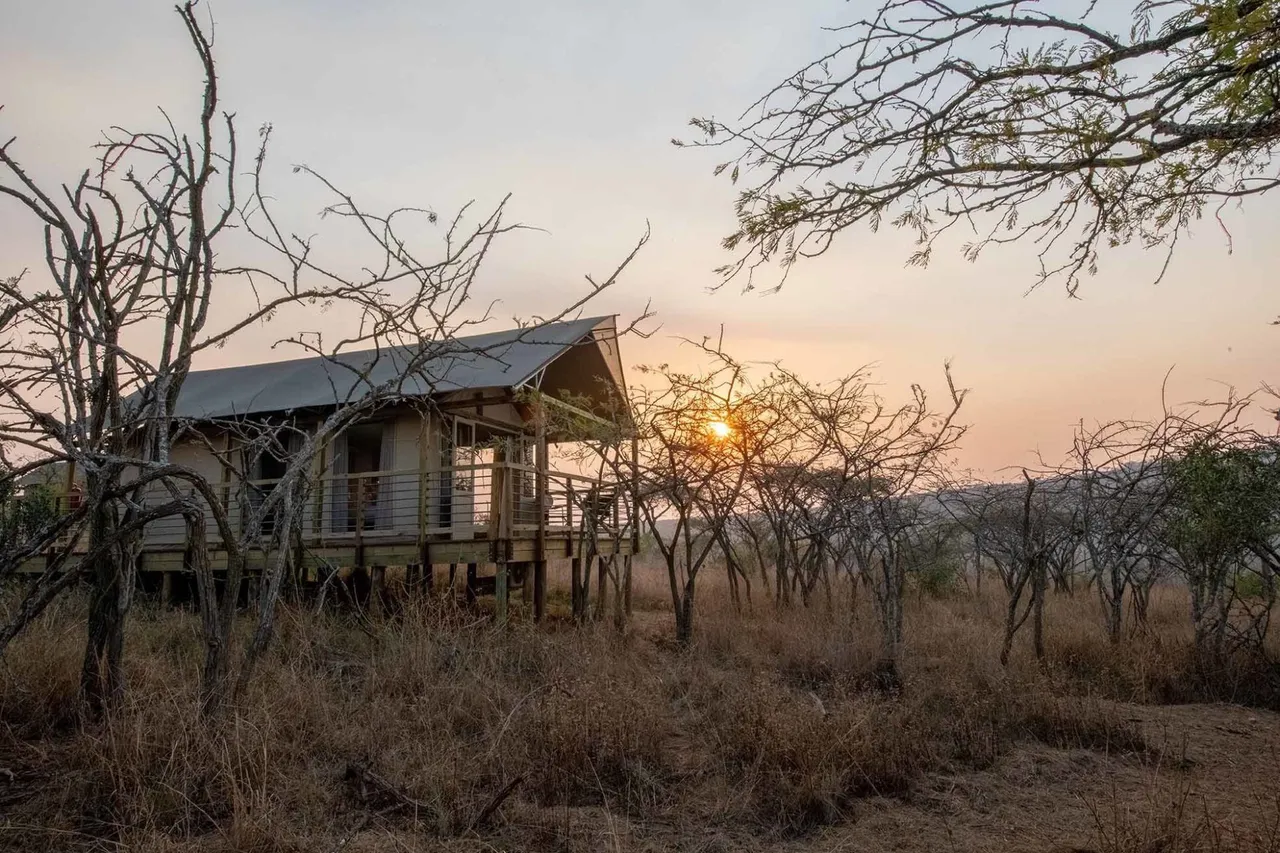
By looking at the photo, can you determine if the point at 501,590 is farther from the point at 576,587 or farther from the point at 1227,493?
the point at 1227,493

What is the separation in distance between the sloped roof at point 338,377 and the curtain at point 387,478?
32.7 inches

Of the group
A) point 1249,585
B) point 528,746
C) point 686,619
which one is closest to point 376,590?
point 686,619

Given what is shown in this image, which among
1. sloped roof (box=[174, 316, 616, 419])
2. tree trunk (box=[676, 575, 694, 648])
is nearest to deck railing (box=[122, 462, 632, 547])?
sloped roof (box=[174, 316, 616, 419])

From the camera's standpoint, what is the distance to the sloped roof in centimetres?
1307

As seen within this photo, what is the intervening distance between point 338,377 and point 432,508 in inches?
133

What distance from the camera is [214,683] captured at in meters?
5.17

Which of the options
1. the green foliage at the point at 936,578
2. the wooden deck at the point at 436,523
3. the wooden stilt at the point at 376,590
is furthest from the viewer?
the green foliage at the point at 936,578

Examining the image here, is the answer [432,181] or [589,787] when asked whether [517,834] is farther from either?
[432,181]

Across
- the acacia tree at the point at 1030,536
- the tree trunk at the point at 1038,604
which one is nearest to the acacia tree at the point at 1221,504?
the acacia tree at the point at 1030,536

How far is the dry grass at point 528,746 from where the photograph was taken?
15.0 ft

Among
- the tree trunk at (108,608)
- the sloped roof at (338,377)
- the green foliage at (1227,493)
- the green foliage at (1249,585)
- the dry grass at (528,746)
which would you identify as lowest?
the dry grass at (528,746)

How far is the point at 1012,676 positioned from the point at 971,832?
11.2 ft

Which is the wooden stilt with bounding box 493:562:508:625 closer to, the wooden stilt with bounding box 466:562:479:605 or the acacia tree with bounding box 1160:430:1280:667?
the wooden stilt with bounding box 466:562:479:605

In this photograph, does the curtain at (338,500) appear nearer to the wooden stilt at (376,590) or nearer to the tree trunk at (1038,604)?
the wooden stilt at (376,590)
